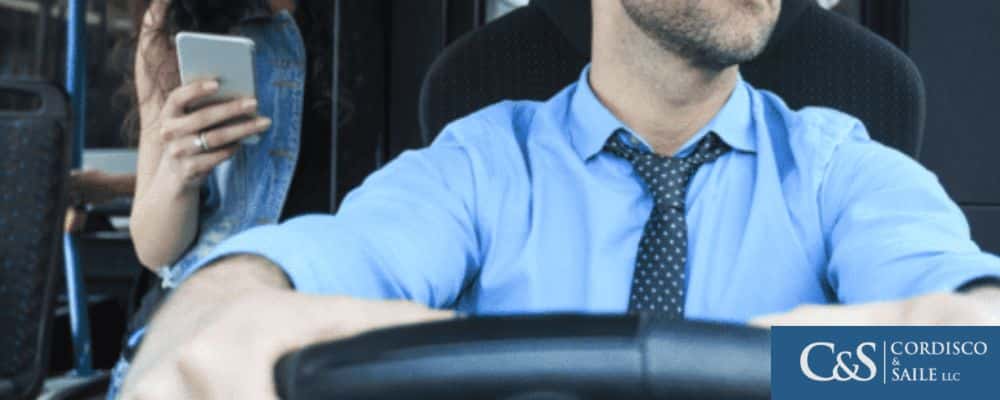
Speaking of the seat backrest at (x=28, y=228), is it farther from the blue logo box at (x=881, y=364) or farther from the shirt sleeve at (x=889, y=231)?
the blue logo box at (x=881, y=364)

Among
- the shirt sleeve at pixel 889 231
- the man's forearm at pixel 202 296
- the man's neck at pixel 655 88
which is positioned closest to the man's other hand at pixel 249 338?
the man's forearm at pixel 202 296

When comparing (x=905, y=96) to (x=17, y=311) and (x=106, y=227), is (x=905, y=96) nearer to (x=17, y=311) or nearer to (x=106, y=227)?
(x=17, y=311)

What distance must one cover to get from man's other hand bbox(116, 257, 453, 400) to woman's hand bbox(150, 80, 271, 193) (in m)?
0.73

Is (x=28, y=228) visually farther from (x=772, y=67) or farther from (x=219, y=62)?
(x=772, y=67)

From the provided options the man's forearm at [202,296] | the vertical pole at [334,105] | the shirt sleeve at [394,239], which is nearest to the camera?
the man's forearm at [202,296]

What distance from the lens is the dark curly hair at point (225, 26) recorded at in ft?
3.72

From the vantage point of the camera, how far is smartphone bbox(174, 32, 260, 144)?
1.01 metres

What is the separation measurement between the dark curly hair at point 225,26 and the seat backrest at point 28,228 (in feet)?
0.38

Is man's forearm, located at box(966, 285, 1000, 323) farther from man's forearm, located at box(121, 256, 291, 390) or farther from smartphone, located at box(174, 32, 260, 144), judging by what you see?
smartphone, located at box(174, 32, 260, 144)

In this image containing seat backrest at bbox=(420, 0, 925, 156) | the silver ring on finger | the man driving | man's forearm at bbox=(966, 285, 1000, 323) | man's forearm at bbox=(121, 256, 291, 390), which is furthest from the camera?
the silver ring on finger

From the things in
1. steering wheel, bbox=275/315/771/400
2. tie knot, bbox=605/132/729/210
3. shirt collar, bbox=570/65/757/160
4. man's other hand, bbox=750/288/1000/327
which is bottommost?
tie knot, bbox=605/132/729/210

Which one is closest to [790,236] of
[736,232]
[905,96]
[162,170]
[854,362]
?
[736,232]

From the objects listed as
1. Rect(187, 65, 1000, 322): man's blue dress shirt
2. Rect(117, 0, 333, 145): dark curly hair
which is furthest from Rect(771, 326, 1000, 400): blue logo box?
Rect(117, 0, 333, 145): dark curly hair

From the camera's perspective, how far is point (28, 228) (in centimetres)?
109
